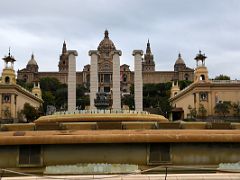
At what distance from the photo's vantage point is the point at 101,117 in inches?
869

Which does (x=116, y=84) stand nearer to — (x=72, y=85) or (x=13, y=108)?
(x=72, y=85)

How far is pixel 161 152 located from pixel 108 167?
91.6 inches

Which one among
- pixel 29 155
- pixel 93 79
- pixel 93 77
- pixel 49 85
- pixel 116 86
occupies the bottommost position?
pixel 29 155

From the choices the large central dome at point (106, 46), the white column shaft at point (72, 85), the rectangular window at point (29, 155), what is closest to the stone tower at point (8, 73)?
the white column shaft at point (72, 85)

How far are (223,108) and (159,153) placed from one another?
62.1m

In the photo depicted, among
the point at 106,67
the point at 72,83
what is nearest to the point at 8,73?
the point at 72,83

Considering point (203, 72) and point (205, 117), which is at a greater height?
point (203, 72)

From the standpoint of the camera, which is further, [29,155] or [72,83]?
[72,83]

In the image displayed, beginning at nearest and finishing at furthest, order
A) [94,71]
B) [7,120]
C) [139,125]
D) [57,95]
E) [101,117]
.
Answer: [139,125] → [101,117] → [94,71] → [7,120] → [57,95]

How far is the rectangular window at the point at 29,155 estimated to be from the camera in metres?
15.1

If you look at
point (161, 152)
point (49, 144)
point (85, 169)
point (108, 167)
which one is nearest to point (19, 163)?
point (49, 144)

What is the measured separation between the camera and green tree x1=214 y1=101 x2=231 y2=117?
74.4 metres

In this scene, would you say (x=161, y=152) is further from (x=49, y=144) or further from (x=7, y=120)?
(x=7, y=120)

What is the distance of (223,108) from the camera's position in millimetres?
74312
